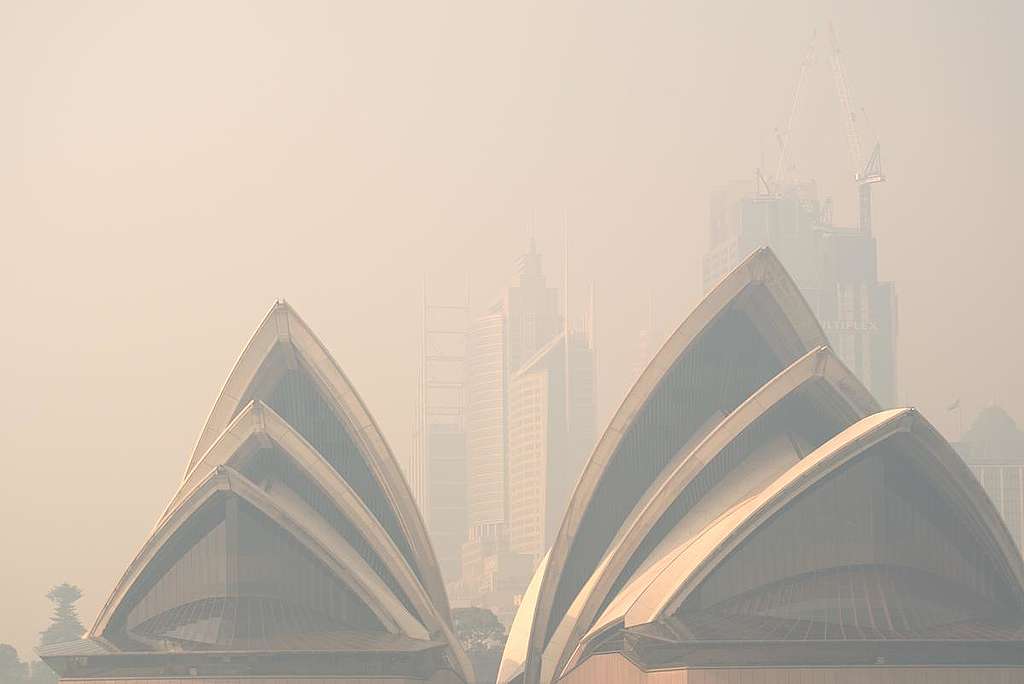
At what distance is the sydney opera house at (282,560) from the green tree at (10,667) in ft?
230

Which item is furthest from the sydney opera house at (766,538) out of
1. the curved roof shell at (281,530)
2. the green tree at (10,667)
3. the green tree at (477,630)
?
the green tree at (10,667)

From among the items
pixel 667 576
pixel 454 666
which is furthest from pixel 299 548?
pixel 667 576

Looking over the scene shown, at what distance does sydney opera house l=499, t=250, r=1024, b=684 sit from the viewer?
40969 millimetres

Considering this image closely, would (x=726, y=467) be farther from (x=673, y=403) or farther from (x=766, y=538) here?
(x=766, y=538)

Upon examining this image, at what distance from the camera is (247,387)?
4950 centimetres

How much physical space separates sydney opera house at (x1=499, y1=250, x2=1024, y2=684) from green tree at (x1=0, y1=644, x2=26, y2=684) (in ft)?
236

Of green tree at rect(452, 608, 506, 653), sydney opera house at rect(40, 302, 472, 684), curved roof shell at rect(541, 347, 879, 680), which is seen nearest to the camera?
sydney opera house at rect(40, 302, 472, 684)

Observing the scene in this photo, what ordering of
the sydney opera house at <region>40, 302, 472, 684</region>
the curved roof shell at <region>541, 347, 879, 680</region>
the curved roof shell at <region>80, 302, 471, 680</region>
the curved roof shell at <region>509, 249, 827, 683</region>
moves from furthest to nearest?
the curved roof shell at <region>509, 249, 827, 683</region>, the curved roof shell at <region>80, 302, 471, 680</region>, the curved roof shell at <region>541, 347, 879, 680</region>, the sydney opera house at <region>40, 302, 472, 684</region>

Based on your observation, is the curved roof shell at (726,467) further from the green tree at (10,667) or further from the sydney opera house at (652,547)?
the green tree at (10,667)

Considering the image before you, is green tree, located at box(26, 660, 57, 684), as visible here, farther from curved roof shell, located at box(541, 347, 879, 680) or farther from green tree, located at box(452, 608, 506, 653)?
curved roof shell, located at box(541, 347, 879, 680)

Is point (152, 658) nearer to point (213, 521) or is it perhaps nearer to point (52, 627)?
point (213, 521)

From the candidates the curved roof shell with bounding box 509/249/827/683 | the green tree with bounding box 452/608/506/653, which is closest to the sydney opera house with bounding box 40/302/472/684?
the curved roof shell with bounding box 509/249/827/683

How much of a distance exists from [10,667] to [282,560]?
7474 cm

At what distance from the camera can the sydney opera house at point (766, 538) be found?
134 feet
